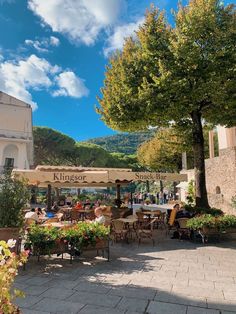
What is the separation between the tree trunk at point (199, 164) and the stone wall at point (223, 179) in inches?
115

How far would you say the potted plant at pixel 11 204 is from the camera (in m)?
6.54

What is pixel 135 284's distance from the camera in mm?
5430

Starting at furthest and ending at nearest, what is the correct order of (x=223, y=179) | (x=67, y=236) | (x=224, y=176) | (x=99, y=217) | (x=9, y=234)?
(x=223, y=179), (x=224, y=176), (x=99, y=217), (x=67, y=236), (x=9, y=234)

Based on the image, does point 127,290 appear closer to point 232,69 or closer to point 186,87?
point 186,87

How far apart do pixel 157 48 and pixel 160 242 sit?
7.63 metres

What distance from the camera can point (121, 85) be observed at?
1246cm

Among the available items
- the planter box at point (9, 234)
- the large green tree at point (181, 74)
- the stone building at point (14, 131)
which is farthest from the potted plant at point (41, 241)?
the stone building at point (14, 131)

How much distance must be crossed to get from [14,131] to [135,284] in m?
30.3

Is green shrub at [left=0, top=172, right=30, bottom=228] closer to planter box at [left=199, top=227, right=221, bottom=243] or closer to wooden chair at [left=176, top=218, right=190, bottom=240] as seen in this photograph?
wooden chair at [left=176, top=218, right=190, bottom=240]

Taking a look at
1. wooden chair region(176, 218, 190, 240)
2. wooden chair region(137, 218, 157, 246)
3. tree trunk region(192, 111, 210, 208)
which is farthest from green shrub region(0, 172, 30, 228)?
tree trunk region(192, 111, 210, 208)

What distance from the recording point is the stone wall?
50.9 ft

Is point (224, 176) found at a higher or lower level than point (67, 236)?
higher

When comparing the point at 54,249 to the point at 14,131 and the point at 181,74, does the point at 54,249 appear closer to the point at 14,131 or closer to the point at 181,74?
the point at 181,74

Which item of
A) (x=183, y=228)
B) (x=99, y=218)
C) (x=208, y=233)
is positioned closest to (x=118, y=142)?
(x=183, y=228)
